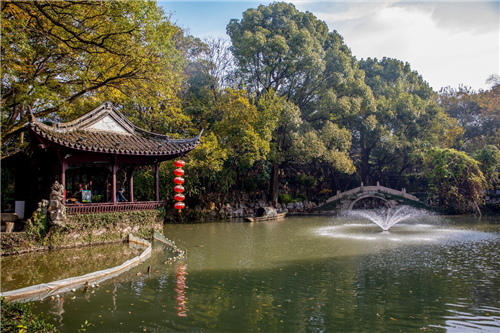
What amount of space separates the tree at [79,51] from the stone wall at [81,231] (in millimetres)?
2736

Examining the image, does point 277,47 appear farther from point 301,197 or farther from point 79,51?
point 79,51

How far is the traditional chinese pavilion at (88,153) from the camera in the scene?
35.8ft

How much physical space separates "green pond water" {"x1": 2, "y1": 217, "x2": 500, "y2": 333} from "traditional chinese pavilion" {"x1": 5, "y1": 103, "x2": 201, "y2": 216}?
11.2 feet

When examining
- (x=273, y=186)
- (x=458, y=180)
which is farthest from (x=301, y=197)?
(x=458, y=180)

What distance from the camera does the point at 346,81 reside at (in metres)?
24.8

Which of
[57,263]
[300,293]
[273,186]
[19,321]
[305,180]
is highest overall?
[305,180]

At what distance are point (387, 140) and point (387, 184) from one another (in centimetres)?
679

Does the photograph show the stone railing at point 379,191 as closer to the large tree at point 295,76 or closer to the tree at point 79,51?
the large tree at point 295,76

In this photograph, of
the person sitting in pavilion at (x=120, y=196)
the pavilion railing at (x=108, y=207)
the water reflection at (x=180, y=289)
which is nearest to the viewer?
the water reflection at (x=180, y=289)

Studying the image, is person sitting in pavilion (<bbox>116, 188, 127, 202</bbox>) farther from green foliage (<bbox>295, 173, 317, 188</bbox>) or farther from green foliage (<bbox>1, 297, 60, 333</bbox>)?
green foliage (<bbox>295, 173, 317, 188</bbox>)

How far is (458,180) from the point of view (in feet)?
73.2

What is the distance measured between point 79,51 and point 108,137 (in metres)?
3.72

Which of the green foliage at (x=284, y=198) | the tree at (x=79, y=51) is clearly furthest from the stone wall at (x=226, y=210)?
the tree at (x=79, y=51)

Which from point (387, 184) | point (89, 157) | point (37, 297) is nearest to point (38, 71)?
point (89, 157)
